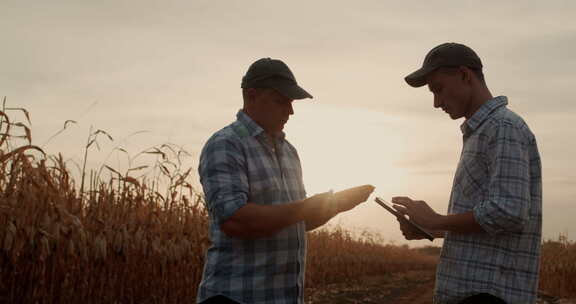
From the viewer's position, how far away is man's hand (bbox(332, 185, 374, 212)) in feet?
9.77

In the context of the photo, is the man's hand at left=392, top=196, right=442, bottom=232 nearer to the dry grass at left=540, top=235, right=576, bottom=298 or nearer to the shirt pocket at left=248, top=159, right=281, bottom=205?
the shirt pocket at left=248, top=159, right=281, bottom=205

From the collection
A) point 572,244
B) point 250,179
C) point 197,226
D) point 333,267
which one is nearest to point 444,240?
point 250,179

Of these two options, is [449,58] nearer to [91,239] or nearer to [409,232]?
[409,232]

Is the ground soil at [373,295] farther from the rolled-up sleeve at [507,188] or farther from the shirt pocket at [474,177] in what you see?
the rolled-up sleeve at [507,188]

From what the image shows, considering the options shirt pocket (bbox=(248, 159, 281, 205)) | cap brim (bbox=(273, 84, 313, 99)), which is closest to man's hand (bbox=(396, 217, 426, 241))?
shirt pocket (bbox=(248, 159, 281, 205))

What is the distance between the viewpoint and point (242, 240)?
3.00m

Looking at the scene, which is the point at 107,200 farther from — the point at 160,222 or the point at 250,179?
the point at 250,179

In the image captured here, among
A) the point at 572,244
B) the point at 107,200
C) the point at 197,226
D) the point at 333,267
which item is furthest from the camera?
the point at 572,244

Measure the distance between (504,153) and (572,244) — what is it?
25083 mm

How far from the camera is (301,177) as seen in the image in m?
3.46

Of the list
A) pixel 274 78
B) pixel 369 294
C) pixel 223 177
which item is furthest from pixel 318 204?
pixel 369 294

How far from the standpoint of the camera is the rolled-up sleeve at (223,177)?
287 centimetres

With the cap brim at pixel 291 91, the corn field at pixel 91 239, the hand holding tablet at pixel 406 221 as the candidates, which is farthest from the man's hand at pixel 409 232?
the corn field at pixel 91 239

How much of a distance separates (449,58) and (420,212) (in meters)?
0.78
